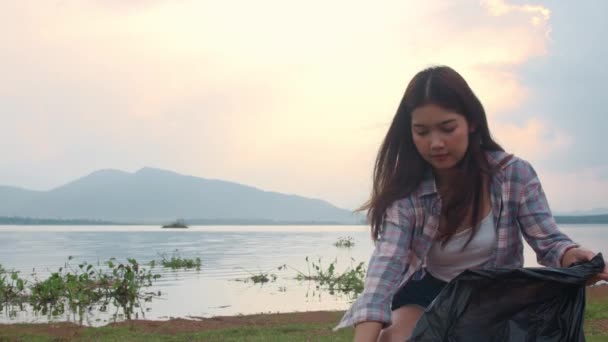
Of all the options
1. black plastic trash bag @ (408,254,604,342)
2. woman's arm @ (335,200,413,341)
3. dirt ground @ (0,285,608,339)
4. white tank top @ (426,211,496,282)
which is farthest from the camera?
dirt ground @ (0,285,608,339)

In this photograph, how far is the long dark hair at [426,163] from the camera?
96.8 inches

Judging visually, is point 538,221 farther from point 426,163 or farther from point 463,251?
point 426,163

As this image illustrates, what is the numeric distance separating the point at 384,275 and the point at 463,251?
33cm

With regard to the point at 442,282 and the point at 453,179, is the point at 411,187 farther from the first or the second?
the point at 442,282

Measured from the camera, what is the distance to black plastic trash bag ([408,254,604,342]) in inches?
89.4

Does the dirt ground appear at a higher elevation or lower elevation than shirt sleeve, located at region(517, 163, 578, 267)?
lower

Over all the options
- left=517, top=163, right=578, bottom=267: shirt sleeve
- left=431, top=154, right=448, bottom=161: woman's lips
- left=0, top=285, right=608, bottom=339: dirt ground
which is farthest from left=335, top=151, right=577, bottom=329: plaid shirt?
left=0, top=285, right=608, bottom=339: dirt ground

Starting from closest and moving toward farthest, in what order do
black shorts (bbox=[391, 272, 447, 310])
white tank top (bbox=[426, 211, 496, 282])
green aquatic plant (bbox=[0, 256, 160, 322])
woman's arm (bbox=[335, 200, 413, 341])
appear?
woman's arm (bbox=[335, 200, 413, 341])
white tank top (bbox=[426, 211, 496, 282])
black shorts (bbox=[391, 272, 447, 310])
green aquatic plant (bbox=[0, 256, 160, 322])

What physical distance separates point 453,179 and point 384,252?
0.40m

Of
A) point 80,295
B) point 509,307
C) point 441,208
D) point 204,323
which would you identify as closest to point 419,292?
point 441,208

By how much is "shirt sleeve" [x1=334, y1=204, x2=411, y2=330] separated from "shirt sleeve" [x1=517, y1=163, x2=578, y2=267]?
44cm

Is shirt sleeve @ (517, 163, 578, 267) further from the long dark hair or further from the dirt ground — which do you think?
the dirt ground

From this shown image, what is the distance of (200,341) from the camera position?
771 cm

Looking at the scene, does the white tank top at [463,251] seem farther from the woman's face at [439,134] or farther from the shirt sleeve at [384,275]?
the woman's face at [439,134]
